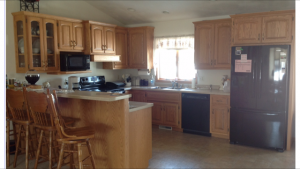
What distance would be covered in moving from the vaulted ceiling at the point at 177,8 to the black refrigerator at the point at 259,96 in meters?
0.89

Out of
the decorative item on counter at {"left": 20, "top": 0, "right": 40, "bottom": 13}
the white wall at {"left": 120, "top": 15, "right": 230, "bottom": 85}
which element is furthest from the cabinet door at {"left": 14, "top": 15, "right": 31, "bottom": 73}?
the white wall at {"left": 120, "top": 15, "right": 230, "bottom": 85}

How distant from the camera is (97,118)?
2.93 metres

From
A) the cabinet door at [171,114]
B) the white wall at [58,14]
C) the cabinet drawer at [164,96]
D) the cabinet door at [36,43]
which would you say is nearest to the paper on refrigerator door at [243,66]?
the cabinet drawer at [164,96]

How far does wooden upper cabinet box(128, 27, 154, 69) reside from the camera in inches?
218

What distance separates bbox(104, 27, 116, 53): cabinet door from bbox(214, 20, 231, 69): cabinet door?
2.25 m

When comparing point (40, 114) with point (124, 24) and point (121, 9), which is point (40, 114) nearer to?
point (121, 9)

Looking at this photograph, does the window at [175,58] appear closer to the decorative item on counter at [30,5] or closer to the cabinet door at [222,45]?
the cabinet door at [222,45]

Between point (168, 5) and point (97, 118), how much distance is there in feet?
9.60

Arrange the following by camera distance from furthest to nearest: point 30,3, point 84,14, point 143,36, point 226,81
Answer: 1. point 143,36
2. point 84,14
3. point 226,81
4. point 30,3

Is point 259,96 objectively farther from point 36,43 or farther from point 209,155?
point 36,43

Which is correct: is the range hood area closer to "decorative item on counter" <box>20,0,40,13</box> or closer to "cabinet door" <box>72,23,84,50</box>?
"cabinet door" <box>72,23,84,50</box>

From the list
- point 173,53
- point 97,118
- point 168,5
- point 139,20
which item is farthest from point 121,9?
point 97,118

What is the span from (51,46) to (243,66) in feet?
11.1

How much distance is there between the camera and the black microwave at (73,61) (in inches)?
169
